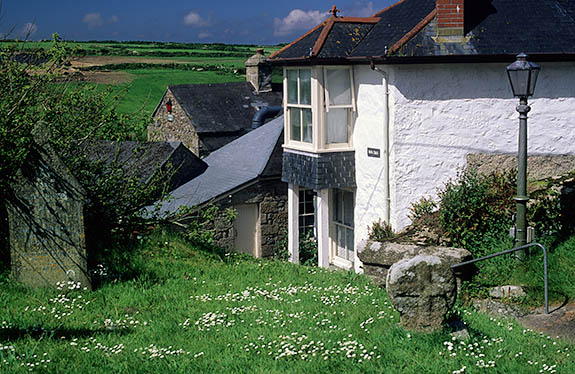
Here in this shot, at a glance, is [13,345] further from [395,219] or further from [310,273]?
[395,219]

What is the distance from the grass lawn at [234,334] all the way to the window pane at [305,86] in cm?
781

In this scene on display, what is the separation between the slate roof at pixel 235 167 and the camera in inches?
881

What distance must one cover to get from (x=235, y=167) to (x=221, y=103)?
14067 mm

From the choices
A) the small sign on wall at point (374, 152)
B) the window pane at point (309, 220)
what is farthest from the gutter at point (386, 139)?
the window pane at point (309, 220)

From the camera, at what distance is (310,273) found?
12.5 metres

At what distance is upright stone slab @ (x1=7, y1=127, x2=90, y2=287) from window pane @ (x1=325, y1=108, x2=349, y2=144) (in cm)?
914

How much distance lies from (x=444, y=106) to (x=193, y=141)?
71.9ft

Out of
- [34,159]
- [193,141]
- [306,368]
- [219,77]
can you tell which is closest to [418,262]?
[306,368]

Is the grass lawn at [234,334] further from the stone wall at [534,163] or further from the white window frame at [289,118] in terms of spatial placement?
the white window frame at [289,118]

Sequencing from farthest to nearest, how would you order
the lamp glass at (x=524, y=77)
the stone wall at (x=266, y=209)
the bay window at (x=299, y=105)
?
the stone wall at (x=266, y=209) < the bay window at (x=299, y=105) < the lamp glass at (x=524, y=77)

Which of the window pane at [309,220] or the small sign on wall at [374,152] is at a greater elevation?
the small sign on wall at [374,152]

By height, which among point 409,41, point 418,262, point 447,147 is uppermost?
point 409,41

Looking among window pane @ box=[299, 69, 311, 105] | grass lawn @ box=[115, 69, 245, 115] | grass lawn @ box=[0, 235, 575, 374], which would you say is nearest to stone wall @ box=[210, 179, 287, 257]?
window pane @ box=[299, 69, 311, 105]

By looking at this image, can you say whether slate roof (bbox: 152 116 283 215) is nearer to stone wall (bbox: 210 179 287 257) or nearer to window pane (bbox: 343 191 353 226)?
stone wall (bbox: 210 179 287 257)
